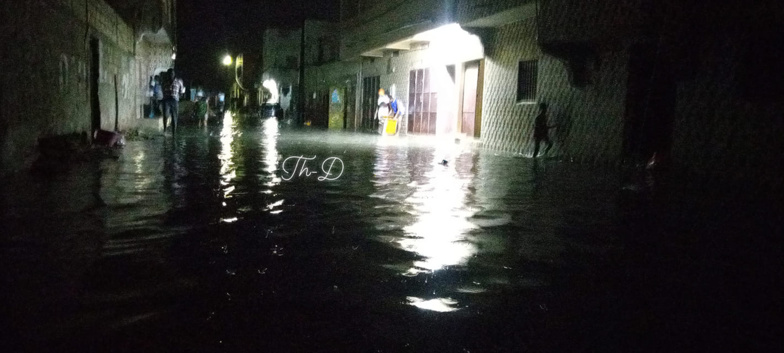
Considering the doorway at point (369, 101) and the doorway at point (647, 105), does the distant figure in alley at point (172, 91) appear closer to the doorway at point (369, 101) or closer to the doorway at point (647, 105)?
the doorway at point (647, 105)

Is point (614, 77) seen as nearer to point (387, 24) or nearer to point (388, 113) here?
point (388, 113)

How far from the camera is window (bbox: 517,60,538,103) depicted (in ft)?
55.1

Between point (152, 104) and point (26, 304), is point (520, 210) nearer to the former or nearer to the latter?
point (26, 304)

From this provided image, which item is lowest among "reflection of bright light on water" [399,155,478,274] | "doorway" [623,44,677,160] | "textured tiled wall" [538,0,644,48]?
"reflection of bright light on water" [399,155,478,274]

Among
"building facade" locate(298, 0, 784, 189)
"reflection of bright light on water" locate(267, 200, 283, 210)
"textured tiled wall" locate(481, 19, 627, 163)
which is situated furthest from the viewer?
"textured tiled wall" locate(481, 19, 627, 163)

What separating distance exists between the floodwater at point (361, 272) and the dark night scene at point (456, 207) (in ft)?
0.07

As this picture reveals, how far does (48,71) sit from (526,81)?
11403mm

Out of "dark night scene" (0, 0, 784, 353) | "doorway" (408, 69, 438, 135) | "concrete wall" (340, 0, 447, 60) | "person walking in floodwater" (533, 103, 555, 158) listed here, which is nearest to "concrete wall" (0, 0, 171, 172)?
"dark night scene" (0, 0, 784, 353)

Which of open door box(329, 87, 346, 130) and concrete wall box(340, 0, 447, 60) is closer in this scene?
concrete wall box(340, 0, 447, 60)

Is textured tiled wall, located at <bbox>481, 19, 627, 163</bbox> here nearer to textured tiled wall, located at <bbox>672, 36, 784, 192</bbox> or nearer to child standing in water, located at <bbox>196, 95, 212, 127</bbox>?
textured tiled wall, located at <bbox>672, 36, 784, 192</bbox>

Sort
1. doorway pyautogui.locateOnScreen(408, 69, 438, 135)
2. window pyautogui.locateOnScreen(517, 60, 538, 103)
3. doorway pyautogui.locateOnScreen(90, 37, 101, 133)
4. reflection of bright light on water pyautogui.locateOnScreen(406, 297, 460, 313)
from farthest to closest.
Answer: doorway pyautogui.locateOnScreen(408, 69, 438, 135), window pyautogui.locateOnScreen(517, 60, 538, 103), doorway pyautogui.locateOnScreen(90, 37, 101, 133), reflection of bright light on water pyautogui.locateOnScreen(406, 297, 460, 313)

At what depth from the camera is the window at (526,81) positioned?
16781 millimetres

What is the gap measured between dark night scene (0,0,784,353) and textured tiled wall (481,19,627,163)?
7cm

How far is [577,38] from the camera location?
44.6ft
